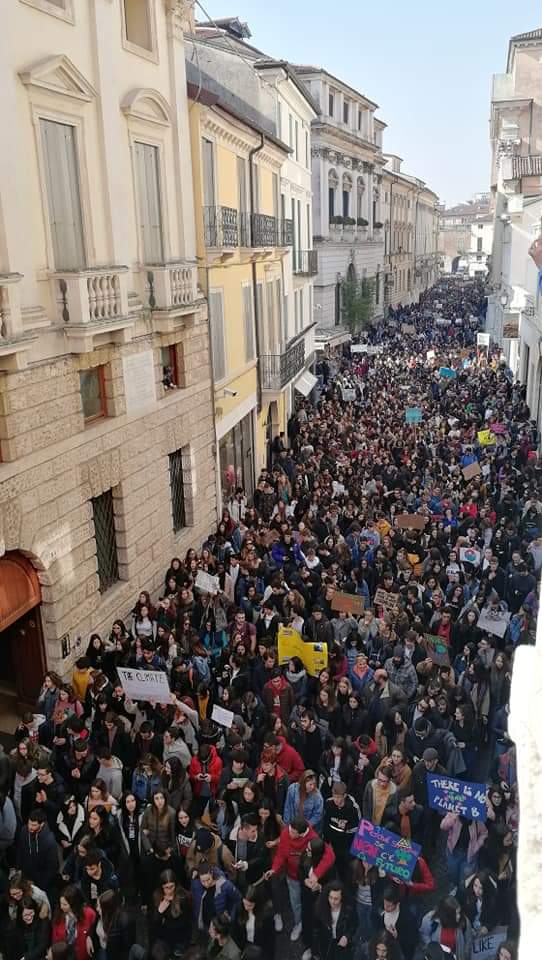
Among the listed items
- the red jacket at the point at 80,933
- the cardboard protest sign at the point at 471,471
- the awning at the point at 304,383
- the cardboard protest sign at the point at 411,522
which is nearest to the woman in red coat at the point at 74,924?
the red jacket at the point at 80,933

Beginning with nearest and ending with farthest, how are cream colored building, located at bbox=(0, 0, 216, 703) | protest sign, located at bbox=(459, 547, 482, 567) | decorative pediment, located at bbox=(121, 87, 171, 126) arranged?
cream colored building, located at bbox=(0, 0, 216, 703) < decorative pediment, located at bbox=(121, 87, 171, 126) < protest sign, located at bbox=(459, 547, 482, 567)

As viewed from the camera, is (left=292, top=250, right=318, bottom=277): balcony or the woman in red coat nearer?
the woman in red coat

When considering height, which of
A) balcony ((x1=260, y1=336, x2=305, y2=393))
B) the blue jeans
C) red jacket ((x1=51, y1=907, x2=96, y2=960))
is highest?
balcony ((x1=260, y1=336, x2=305, y2=393))

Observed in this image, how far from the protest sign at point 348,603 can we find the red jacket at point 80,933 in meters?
6.30

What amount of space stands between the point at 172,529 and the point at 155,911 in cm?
960

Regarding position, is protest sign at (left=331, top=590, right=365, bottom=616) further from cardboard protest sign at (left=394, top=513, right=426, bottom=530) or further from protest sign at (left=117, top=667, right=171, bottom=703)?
cardboard protest sign at (left=394, top=513, right=426, bottom=530)

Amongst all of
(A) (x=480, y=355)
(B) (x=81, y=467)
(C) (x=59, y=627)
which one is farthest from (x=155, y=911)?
(A) (x=480, y=355)

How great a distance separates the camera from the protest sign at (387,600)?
12.5m

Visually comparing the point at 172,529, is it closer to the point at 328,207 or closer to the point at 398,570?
the point at 398,570

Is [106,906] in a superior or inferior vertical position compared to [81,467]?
inferior

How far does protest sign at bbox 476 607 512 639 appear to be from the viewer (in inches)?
455

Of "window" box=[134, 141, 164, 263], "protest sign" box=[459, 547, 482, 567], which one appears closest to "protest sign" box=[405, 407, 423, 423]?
"protest sign" box=[459, 547, 482, 567]

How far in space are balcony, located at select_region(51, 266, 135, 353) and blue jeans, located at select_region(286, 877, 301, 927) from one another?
755 centimetres

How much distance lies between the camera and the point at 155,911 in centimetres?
735
